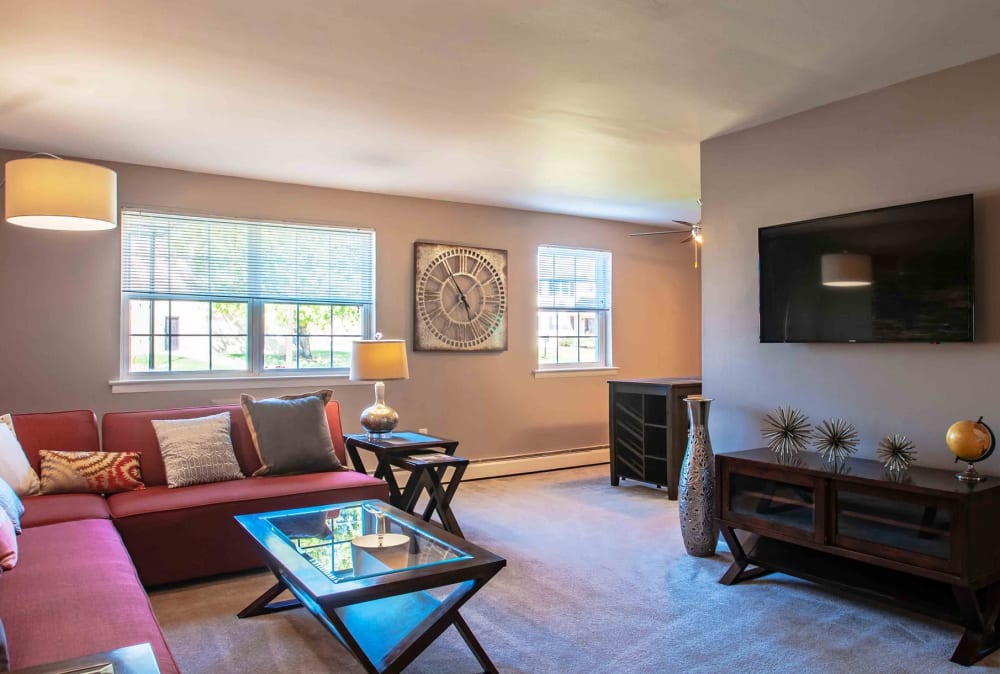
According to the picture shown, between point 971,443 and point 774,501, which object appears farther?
point 774,501

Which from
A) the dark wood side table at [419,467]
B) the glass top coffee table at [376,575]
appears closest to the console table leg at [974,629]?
the glass top coffee table at [376,575]

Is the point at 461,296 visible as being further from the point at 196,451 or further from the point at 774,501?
the point at 774,501

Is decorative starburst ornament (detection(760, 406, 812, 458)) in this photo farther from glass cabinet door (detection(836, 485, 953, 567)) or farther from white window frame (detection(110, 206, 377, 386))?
white window frame (detection(110, 206, 377, 386))

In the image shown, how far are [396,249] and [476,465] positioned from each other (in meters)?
1.88

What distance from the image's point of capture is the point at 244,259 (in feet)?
16.3

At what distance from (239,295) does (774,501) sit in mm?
3684

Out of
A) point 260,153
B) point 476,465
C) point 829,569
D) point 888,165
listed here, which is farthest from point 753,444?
point 260,153

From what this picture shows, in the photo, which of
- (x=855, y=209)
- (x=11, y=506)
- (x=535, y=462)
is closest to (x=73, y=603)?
(x=11, y=506)

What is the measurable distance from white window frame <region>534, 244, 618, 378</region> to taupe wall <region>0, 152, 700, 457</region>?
2.4 inches

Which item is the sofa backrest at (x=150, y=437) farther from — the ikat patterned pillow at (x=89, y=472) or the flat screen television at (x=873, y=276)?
the flat screen television at (x=873, y=276)

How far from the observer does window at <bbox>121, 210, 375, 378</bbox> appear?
4.64 metres

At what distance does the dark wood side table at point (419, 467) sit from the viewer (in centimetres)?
397

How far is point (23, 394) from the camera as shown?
424cm

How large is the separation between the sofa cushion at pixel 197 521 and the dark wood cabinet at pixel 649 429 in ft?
8.54
